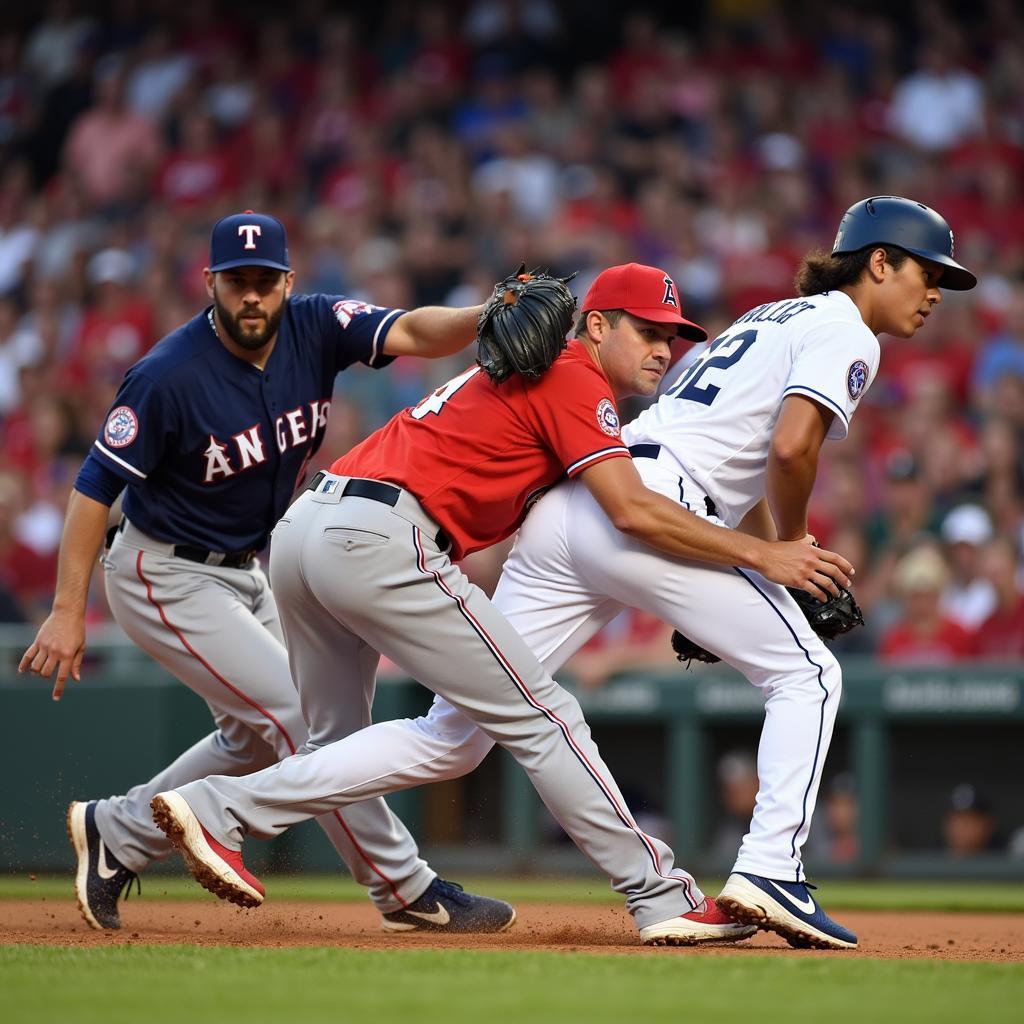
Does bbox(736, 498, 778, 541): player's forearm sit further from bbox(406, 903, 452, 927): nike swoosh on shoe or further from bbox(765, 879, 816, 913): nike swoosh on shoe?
bbox(406, 903, 452, 927): nike swoosh on shoe

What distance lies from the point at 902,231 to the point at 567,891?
363 centimetres

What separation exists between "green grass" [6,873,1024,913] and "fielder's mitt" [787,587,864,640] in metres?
1.90

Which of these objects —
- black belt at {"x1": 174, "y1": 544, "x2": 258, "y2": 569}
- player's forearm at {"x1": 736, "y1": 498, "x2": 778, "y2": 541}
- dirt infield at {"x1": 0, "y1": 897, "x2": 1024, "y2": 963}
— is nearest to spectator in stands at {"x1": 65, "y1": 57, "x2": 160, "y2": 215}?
dirt infield at {"x1": 0, "y1": 897, "x2": 1024, "y2": 963}

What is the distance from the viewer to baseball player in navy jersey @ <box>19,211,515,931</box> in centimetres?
473

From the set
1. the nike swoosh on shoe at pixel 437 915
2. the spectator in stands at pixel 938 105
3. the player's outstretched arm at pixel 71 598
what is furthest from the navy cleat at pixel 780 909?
the spectator in stands at pixel 938 105

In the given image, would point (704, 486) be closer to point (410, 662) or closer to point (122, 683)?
→ point (410, 662)

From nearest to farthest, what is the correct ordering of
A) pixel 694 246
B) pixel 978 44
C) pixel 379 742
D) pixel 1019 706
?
pixel 379 742, pixel 1019 706, pixel 694 246, pixel 978 44

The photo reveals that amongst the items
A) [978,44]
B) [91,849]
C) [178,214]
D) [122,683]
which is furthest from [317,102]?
[91,849]

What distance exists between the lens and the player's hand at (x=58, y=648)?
14.8ft

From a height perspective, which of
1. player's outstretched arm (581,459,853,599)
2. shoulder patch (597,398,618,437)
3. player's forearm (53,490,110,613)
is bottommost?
player's forearm (53,490,110,613)

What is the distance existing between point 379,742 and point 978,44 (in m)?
9.06

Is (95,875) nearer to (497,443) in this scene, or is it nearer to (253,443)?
(253,443)

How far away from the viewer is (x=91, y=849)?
195 inches

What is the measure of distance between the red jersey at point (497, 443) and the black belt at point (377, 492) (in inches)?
0.7
